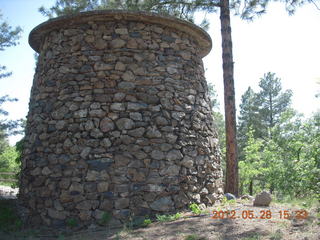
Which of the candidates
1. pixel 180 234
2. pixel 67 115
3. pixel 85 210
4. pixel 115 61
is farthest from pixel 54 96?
pixel 180 234

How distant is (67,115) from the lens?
5.18 meters

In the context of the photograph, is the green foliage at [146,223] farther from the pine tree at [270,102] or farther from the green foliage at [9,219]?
the pine tree at [270,102]

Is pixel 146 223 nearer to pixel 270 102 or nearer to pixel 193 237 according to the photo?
pixel 193 237

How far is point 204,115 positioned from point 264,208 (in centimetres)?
202

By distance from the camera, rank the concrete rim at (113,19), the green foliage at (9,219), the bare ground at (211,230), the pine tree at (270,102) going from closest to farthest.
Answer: the bare ground at (211,230) → the green foliage at (9,219) → the concrete rim at (113,19) → the pine tree at (270,102)

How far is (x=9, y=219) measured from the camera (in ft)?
17.9

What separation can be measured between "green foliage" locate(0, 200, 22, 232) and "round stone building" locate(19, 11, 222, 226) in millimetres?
268

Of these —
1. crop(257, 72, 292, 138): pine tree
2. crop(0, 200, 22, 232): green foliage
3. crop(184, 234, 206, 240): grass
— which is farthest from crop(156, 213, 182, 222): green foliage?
crop(257, 72, 292, 138): pine tree

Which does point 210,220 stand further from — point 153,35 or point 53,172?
point 153,35

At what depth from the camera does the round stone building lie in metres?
4.81

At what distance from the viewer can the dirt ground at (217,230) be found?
3.64 m

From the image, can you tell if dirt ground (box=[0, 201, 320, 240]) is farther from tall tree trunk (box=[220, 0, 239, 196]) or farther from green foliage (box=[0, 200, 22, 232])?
tall tree trunk (box=[220, 0, 239, 196])

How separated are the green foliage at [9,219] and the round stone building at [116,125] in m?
0.27

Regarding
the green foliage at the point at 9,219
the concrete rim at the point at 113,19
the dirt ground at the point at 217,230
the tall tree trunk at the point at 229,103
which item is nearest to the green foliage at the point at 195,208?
the dirt ground at the point at 217,230
